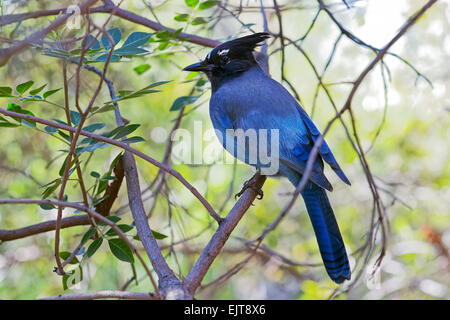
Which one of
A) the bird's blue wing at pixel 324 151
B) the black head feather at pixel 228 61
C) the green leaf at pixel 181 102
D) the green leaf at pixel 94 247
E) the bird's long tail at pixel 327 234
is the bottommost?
the green leaf at pixel 94 247

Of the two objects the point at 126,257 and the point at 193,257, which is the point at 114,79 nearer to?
the point at 193,257

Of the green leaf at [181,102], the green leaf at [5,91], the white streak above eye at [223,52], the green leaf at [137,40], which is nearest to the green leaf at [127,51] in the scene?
the green leaf at [137,40]

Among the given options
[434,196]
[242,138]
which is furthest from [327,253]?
[434,196]

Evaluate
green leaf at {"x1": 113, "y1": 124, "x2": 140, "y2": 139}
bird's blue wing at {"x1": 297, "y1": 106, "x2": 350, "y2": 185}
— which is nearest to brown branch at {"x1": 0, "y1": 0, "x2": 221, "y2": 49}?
green leaf at {"x1": 113, "y1": 124, "x2": 140, "y2": 139}

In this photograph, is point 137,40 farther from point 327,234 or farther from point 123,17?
point 327,234

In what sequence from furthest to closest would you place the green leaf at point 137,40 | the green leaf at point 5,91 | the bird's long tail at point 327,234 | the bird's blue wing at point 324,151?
the bird's blue wing at point 324,151, the bird's long tail at point 327,234, the green leaf at point 137,40, the green leaf at point 5,91

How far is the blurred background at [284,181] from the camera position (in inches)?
119

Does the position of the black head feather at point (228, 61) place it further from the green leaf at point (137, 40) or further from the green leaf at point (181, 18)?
the green leaf at point (137, 40)

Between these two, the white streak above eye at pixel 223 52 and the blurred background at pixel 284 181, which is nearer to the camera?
the white streak above eye at pixel 223 52

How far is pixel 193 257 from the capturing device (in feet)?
10.3

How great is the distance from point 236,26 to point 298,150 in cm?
180
